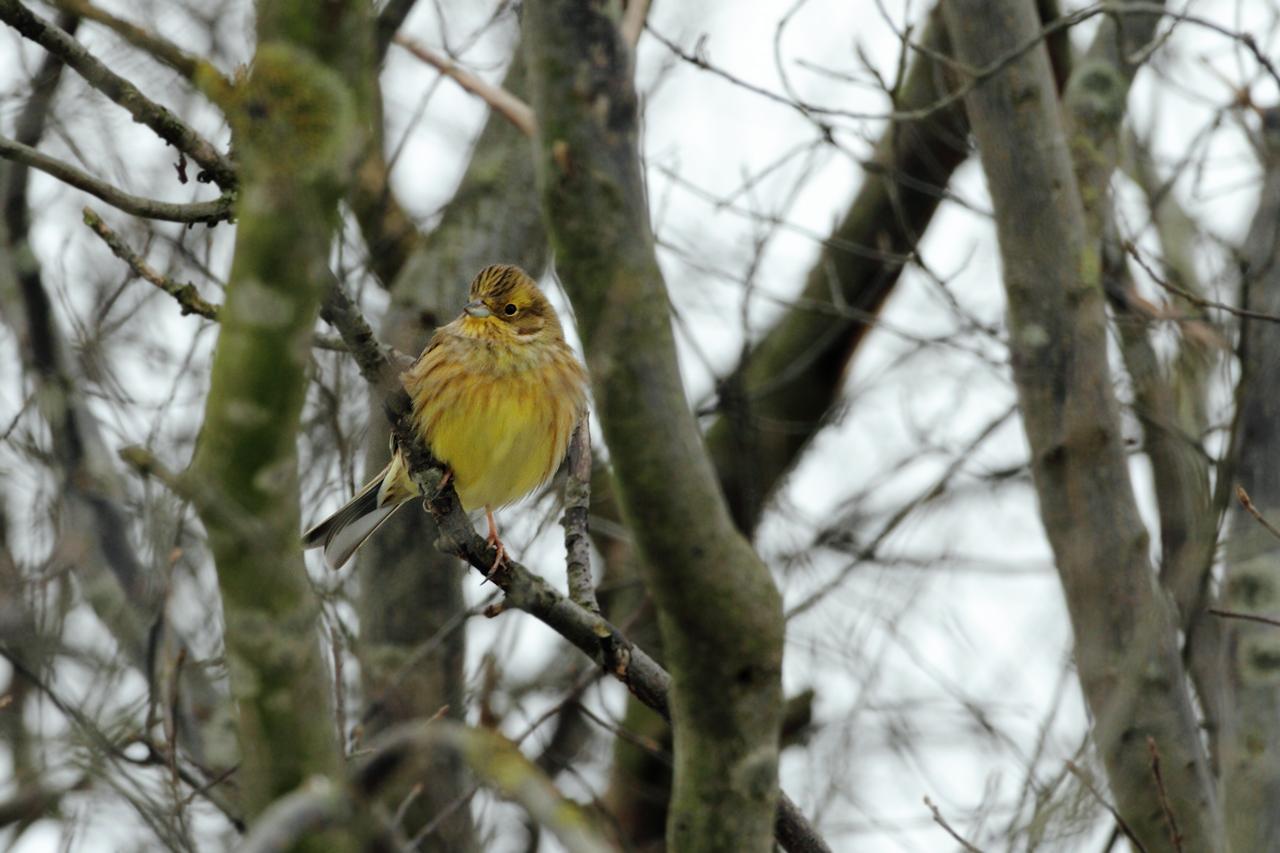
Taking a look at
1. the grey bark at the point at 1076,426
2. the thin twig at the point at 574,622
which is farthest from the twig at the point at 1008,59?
the thin twig at the point at 574,622

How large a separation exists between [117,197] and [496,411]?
247 cm

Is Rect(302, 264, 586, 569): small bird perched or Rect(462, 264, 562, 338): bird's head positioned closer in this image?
Rect(302, 264, 586, 569): small bird perched

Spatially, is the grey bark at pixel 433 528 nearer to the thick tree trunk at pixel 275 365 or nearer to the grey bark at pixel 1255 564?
the grey bark at pixel 1255 564

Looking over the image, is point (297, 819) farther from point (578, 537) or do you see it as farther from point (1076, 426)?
point (1076, 426)

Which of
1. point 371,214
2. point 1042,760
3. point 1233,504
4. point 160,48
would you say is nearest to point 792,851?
point 1042,760

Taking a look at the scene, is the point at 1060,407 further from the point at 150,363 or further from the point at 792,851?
the point at 150,363

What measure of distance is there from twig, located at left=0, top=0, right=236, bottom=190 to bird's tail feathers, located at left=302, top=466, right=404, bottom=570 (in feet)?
8.99

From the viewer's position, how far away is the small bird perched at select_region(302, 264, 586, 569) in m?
5.60

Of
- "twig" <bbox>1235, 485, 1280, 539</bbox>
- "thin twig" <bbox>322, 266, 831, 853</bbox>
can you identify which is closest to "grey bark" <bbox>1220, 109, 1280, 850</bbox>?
"twig" <bbox>1235, 485, 1280, 539</bbox>

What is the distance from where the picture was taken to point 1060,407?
5.34 meters

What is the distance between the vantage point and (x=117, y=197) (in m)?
3.27

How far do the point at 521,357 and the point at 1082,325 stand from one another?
2145 mm

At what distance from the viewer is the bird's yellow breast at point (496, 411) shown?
559cm

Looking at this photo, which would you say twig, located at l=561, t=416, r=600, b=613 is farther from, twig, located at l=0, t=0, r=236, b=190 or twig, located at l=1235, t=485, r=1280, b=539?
twig, located at l=1235, t=485, r=1280, b=539
